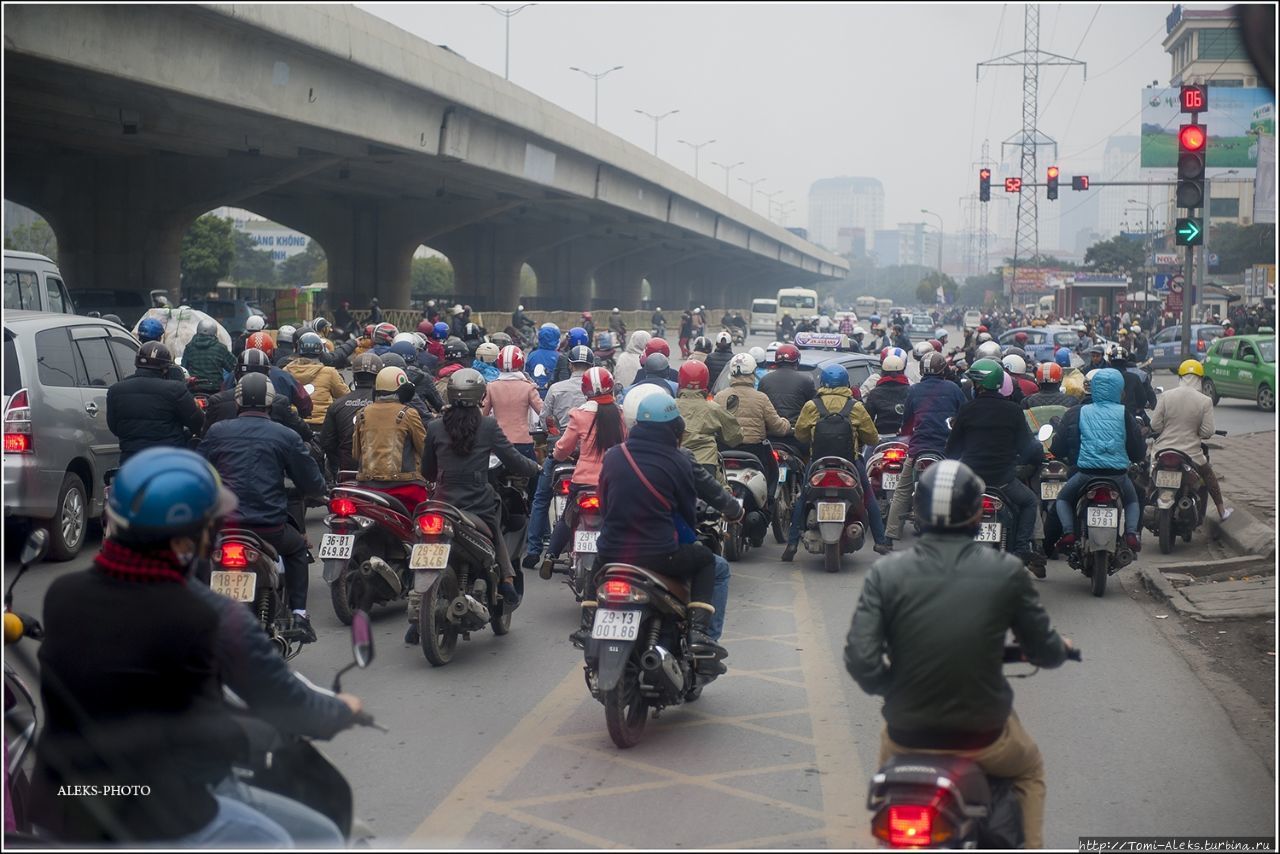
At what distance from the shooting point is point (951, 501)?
14.9ft

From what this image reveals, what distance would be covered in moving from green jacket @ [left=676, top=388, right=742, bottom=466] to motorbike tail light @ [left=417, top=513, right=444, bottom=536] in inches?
130

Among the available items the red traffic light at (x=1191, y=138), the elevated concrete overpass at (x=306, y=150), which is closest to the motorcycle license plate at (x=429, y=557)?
the red traffic light at (x=1191, y=138)

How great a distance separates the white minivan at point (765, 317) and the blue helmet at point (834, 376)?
2266 inches

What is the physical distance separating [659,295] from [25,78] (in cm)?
7809

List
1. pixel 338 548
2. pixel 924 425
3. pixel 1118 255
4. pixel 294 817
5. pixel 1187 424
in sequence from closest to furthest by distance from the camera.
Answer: pixel 294 817 < pixel 338 548 < pixel 924 425 < pixel 1187 424 < pixel 1118 255

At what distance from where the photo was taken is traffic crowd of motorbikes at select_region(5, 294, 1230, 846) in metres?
3.75

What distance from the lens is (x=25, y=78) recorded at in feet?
73.1

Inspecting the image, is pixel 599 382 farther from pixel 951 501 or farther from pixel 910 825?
pixel 910 825

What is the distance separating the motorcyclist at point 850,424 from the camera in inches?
478

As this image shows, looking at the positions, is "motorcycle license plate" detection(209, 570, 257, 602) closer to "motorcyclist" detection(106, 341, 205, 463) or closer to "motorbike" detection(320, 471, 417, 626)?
"motorbike" detection(320, 471, 417, 626)

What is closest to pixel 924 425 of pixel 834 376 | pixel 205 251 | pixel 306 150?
pixel 834 376

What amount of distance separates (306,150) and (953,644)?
102 feet

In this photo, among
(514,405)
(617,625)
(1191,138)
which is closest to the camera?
(617,625)

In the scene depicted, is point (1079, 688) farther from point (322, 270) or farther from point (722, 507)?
point (322, 270)
